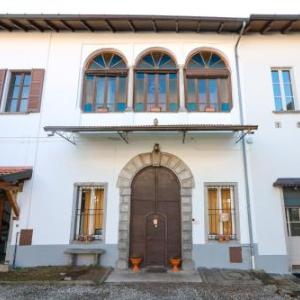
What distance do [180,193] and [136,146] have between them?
2144mm

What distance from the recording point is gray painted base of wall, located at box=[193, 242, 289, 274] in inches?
310

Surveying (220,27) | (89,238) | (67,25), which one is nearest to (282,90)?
(220,27)

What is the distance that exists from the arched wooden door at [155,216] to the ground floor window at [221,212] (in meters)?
1.05

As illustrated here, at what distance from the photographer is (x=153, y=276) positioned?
7.27m

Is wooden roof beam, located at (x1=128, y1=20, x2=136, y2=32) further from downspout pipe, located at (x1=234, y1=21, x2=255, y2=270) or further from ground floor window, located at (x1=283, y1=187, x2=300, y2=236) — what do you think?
ground floor window, located at (x1=283, y1=187, x2=300, y2=236)

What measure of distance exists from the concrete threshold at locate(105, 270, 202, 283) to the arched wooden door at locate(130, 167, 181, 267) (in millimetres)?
603

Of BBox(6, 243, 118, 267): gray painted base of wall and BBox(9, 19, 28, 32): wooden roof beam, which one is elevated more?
BBox(9, 19, 28, 32): wooden roof beam

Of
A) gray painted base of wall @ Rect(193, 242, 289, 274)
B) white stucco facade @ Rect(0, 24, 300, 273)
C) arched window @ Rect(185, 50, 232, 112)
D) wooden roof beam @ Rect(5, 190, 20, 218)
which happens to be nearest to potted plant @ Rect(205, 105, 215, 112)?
arched window @ Rect(185, 50, 232, 112)

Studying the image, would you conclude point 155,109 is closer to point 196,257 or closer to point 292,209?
point 196,257

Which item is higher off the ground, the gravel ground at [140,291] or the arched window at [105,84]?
the arched window at [105,84]

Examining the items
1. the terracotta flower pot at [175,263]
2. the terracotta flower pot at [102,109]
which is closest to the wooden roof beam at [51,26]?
the terracotta flower pot at [102,109]

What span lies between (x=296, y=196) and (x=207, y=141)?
3.35 meters

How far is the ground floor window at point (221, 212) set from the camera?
8.27m

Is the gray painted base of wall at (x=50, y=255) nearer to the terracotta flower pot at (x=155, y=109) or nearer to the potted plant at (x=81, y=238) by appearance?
the potted plant at (x=81, y=238)
